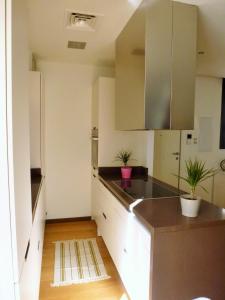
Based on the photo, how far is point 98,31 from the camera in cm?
234

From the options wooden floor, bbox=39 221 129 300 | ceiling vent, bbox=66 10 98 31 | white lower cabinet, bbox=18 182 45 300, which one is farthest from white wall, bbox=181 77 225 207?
white lower cabinet, bbox=18 182 45 300

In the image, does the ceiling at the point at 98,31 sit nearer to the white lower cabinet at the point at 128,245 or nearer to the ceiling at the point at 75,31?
the ceiling at the point at 75,31

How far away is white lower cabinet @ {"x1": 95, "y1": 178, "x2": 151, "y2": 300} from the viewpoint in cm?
149

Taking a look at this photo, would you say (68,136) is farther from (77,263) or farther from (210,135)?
(210,135)

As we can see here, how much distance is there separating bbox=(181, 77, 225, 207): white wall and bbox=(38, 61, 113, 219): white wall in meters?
1.72

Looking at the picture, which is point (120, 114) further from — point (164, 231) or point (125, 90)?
point (164, 231)

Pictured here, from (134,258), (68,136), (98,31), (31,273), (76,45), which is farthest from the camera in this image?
(68,136)

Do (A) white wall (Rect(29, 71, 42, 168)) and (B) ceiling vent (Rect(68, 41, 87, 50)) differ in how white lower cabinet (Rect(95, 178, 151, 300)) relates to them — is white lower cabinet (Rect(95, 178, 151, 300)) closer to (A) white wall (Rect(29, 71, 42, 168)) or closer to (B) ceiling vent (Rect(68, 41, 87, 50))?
(A) white wall (Rect(29, 71, 42, 168))

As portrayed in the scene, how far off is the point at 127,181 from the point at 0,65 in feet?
6.44

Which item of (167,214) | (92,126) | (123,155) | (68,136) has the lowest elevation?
(167,214)

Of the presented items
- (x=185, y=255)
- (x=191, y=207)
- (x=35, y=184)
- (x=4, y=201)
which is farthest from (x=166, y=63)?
(x=35, y=184)

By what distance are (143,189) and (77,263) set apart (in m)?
1.12

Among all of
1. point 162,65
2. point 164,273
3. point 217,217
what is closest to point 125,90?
point 162,65

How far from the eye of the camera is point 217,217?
4.86ft
